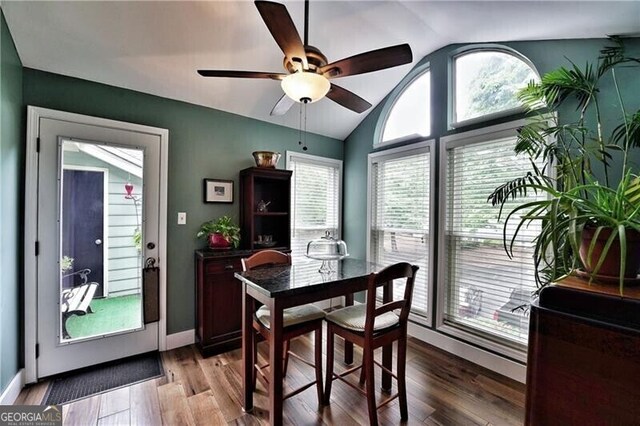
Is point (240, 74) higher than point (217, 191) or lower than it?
higher

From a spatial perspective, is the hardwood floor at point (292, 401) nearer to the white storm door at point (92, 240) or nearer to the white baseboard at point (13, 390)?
the white baseboard at point (13, 390)

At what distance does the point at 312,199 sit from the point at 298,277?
2.03 meters

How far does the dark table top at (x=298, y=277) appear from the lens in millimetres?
1604

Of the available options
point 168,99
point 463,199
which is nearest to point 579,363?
point 463,199

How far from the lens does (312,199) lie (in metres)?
3.78

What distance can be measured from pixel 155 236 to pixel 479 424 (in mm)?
A: 2960

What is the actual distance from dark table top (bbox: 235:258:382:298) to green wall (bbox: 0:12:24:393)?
153 centimetres

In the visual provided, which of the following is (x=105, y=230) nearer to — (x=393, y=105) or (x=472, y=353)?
(x=393, y=105)

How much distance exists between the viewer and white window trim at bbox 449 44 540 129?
2322 mm

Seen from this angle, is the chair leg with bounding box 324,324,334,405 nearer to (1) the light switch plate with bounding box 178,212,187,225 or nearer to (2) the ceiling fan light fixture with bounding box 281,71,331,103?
(2) the ceiling fan light fixture with bounding box 281,71,331,103

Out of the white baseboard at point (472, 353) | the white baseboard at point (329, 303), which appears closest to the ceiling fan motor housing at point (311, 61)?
the white baseboard at point (472, 353)

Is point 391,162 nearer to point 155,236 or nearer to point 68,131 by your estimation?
point 155,236

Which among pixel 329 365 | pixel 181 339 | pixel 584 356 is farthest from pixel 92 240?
pixel 584 356

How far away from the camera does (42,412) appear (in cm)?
178
